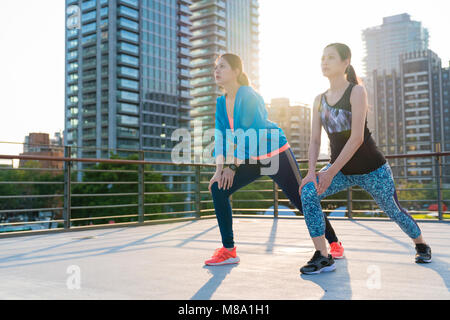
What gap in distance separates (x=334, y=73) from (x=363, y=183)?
73 centimetres

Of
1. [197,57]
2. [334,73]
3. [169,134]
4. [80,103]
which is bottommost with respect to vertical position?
[334,73]

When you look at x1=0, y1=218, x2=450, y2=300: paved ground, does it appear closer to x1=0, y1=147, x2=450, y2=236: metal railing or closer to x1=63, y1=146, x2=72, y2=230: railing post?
x1=63, y1=146, x2=72, y2=230: railing post

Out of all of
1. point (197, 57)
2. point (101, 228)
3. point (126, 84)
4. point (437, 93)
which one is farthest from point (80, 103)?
point (437, 93)

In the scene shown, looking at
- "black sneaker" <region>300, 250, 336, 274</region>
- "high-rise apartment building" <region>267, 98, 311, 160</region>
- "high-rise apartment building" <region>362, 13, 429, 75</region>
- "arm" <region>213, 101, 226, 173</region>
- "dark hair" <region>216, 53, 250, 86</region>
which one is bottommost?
"black sneaker" <region>300, 250, 336, 274</region>

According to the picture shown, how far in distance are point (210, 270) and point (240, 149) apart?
2.78 ft

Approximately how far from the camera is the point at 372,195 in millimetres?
2762

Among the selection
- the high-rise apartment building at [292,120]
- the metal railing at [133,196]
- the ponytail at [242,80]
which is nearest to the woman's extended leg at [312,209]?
the ponytail at [242,80]

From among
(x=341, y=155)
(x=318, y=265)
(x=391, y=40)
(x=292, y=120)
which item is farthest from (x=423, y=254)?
(x=391, y=40)

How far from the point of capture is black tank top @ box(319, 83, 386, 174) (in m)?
2.63

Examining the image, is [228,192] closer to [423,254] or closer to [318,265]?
[318,265]

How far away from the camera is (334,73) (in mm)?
2676

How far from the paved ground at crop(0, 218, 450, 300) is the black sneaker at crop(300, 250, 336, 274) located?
5cm

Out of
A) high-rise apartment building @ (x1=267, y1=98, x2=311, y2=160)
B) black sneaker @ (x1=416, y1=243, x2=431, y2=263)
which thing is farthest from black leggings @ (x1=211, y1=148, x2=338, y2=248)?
high-rise apartment building @ (x1=267, y1=98, x2=311, y2=160)
